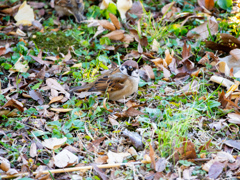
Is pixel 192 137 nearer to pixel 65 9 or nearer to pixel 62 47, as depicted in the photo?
pixel 62 47

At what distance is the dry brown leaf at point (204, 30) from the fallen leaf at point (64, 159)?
2.96m

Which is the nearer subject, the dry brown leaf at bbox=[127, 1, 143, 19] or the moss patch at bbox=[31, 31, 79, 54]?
the moss patch at bbox=[31, 31, 79, 54]

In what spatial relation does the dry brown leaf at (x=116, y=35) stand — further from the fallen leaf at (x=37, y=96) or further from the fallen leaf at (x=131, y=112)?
the fallen leaf at (x=131, y=112)

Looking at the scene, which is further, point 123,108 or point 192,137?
A: point 123,108

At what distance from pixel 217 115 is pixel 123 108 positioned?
118cm

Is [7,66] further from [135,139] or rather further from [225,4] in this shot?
[225,4]

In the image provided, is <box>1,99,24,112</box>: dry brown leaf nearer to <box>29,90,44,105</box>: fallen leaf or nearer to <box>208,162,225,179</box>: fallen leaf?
<box>29,90,44,105</box>: fallen leaf

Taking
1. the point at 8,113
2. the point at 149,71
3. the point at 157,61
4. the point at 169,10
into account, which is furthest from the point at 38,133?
the point at 169,10

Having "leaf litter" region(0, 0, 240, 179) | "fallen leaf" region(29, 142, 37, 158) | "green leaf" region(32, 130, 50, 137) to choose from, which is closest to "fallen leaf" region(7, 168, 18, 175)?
"leaf litter" region(0, 0, 240, 179)

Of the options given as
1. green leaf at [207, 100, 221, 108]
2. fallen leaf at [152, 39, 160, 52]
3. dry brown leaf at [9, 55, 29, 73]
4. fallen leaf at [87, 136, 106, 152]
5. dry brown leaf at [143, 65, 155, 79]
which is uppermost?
fallen leaf at [152, 39, 160, 52]

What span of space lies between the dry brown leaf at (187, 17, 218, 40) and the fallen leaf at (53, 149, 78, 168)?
296 cm

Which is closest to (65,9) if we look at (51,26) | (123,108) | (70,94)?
(51,26)

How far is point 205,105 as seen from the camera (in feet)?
12.2

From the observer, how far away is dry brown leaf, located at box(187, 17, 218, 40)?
16.2 feet
